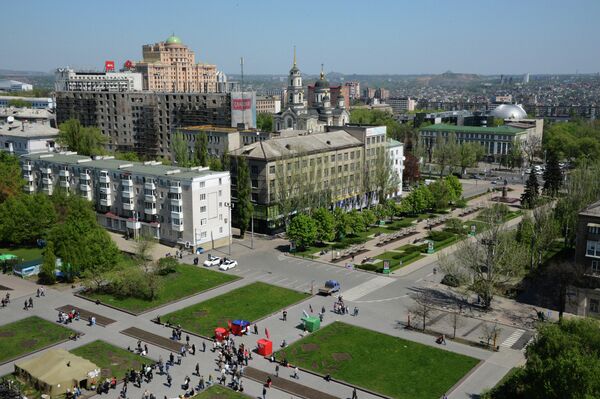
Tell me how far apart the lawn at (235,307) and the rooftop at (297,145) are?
89.2 feet

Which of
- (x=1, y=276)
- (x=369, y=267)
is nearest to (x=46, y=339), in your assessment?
(x=1, y=276)

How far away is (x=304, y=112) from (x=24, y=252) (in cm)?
6613

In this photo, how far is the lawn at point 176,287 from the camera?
58.9 meters

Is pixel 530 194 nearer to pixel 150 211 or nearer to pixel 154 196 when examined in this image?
pixel 154 196

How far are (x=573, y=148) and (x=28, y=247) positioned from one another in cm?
13240

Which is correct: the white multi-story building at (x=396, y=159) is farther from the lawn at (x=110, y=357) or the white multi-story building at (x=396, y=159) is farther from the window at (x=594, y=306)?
the lawn at (x=110, y=357)

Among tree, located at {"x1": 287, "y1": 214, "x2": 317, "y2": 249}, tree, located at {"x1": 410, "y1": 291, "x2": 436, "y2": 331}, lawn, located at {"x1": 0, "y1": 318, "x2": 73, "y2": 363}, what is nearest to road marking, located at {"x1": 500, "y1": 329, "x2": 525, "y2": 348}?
tree, located at {"x1": 410, "y1": 291, "x2": 436, "y2": 331}

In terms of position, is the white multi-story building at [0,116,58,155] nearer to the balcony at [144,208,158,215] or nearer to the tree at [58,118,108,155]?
the tree at [58,118,108,155]

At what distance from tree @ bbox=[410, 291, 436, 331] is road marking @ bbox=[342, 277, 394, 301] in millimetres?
4827

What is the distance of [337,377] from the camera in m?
44.2

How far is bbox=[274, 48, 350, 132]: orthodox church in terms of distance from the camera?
118 meters

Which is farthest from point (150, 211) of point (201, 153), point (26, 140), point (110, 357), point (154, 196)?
point (26, 140)

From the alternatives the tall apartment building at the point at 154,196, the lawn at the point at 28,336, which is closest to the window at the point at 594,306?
the tall apartment building at the point at 154,196

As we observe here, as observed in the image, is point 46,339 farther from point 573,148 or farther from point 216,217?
point 573,148
